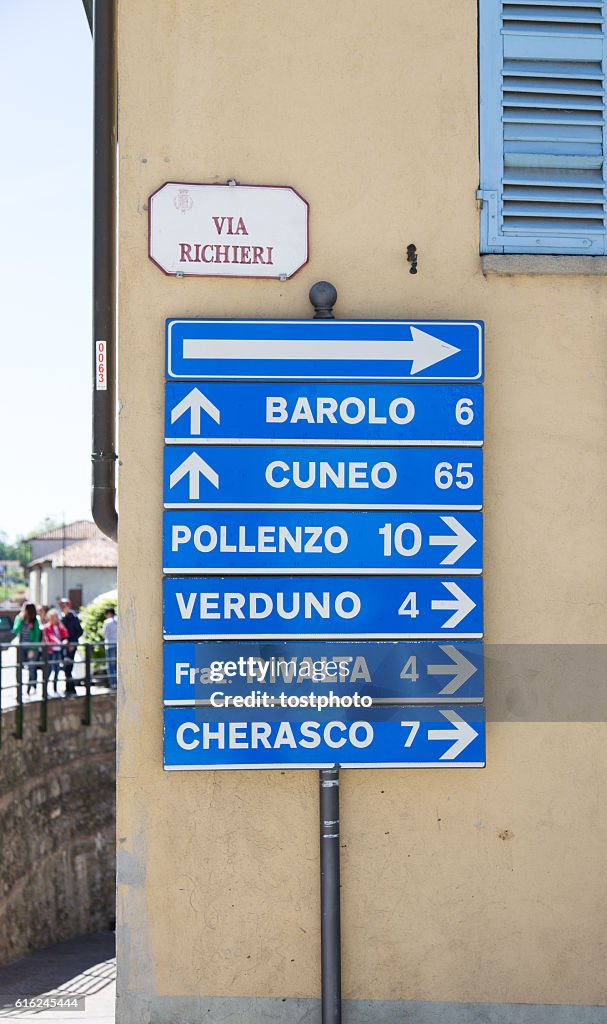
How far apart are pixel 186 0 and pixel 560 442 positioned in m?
2.44

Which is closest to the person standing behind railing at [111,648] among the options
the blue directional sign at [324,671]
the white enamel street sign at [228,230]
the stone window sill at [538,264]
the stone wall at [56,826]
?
the stone wall at [56,826]

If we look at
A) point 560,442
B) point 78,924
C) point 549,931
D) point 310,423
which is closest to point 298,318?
point 310,423

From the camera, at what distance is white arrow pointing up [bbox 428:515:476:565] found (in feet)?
14.0

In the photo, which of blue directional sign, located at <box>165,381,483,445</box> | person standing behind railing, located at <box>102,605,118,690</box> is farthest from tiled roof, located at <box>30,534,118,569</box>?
blue directional sign, located at <box>165,381,483,445</box>

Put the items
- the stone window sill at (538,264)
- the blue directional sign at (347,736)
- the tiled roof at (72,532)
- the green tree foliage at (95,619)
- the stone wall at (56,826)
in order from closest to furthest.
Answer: the blue directional sign at (347,736)
the stone window sill at (538,264)
the stone wall at (56,826)
the green tree foliage at (95,619)
the tiled roof at (72,532)

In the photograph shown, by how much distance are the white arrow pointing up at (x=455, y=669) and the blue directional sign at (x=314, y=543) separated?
326 millimetres

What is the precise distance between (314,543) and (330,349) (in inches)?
Answer: 31.2

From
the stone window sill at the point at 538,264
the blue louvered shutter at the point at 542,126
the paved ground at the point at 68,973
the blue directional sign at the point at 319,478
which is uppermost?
the blue louvered shutter at the point at 542,126

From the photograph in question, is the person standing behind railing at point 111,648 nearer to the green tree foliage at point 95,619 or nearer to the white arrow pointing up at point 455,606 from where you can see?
the green tree foliage at point 95,619

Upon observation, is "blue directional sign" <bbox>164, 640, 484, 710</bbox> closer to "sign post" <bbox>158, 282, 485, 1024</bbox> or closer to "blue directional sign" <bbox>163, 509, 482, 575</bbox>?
"sign post" <bbox>158, 282, 485, 1024</bbox>

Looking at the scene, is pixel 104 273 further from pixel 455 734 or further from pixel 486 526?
pixel 455 734

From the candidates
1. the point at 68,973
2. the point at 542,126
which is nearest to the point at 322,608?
the point at 542,126

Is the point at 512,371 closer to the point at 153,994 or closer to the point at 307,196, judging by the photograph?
the point at 307,196

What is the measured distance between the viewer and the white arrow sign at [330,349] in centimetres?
425
